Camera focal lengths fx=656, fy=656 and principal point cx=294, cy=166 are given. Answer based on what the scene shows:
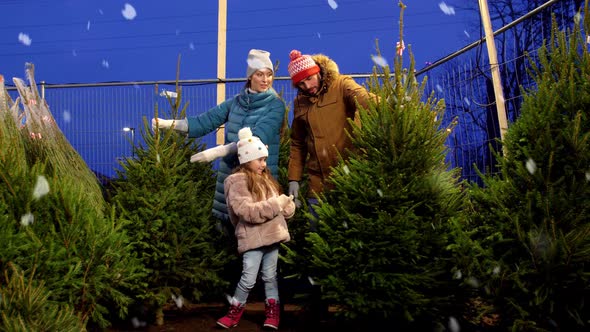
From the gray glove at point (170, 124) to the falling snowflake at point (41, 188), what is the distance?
2.13 meters

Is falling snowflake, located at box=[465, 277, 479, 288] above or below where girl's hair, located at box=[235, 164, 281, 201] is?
below

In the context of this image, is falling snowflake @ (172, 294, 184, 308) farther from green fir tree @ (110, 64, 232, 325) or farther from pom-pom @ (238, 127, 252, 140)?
pom-pom @ (238, 127, 252, 140)

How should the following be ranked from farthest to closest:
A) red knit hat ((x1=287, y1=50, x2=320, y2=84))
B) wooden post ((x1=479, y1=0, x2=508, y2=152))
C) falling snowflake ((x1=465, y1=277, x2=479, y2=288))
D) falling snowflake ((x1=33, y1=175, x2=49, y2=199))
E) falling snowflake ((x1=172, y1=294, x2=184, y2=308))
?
wooden post ((x1=479, y1=0, x2=508, y2=152)), falling snowflake ((x1=172, y1=294, x2=184, y2=308)), red knit hat ((x1=287, y1=50, x2=320, y2=84)), falling snowflake ((x1=465, y1=277, x2=479, y2=288)), falling snowflake ((x1=33, y1=175, x2=49, y2=199))

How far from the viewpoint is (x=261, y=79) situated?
20.3 ft

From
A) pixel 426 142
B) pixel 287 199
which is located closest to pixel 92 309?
pixel 287 199

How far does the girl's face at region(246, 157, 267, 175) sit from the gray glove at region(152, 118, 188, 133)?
3.31ft

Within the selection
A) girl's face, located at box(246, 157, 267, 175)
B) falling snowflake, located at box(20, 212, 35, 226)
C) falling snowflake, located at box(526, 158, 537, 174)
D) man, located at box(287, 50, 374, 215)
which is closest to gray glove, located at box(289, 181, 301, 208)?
man, located at box(287, 50, 374, 215)

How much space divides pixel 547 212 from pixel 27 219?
331cm

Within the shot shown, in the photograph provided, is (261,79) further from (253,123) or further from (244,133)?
(244,133)

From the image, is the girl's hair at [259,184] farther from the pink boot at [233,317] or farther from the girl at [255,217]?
the pink boot at [233,317]

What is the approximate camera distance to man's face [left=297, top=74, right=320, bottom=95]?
5.77m

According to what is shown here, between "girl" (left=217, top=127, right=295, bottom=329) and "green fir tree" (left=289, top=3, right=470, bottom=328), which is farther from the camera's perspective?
"girl" (left=217, top=127, right=295, bottom=329)


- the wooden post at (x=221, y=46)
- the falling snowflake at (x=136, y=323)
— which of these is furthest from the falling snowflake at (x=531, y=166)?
the wooden post at (x=221, y=46)

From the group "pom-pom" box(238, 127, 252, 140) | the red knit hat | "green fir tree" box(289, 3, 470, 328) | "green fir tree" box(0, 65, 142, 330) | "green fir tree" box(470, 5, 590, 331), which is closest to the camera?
"green fir tree" box(0, 65, 142, 330)
